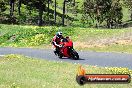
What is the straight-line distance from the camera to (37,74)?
66.0 ft

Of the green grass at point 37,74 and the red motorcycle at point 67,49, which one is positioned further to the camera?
the red motorcycle at point 67,49

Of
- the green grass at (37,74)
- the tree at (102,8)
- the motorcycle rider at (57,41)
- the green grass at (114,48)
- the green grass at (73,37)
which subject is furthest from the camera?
the tree at (102,8)

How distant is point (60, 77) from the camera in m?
19.5

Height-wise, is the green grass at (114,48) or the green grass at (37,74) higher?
the green grass at (37,74)

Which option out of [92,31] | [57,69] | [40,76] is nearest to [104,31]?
[92,31]

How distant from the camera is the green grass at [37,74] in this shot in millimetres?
17328

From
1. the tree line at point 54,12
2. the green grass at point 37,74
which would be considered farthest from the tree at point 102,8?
the green grass at point 37,74

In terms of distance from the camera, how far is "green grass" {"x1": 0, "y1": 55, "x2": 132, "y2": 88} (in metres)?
17.3

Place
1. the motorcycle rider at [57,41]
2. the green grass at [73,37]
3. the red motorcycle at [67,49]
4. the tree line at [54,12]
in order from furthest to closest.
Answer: the tree line at [54,12]
the green grass at [73,37]
the motorcycle rider at [57,41]
the red motorcycle at [67,49]

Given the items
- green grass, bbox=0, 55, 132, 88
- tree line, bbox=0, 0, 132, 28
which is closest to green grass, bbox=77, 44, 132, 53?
green grass, bbox=0, 55, 132, 88

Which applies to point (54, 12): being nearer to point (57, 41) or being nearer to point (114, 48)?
point (114, 48)

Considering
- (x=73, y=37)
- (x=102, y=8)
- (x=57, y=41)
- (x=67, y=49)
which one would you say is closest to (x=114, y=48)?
(x=73, y=37)

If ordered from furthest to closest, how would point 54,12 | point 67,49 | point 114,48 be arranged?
point 54,12 < point 114,48 < point 67,49

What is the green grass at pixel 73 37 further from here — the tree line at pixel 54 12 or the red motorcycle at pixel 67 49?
the tree line at pixel 54 12
